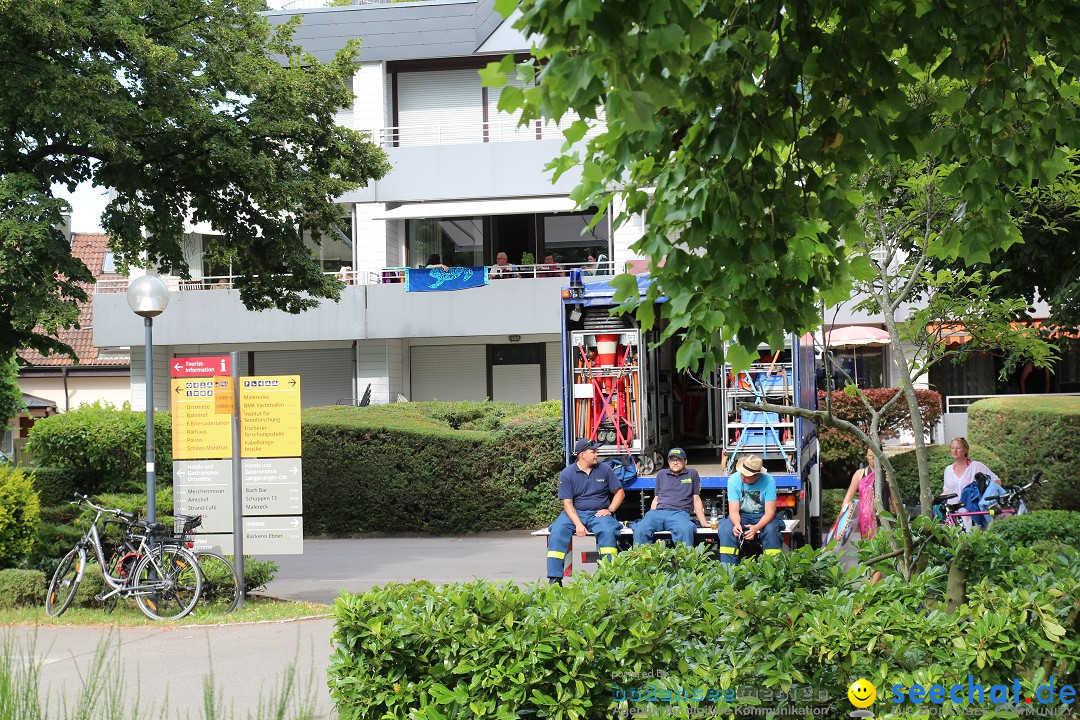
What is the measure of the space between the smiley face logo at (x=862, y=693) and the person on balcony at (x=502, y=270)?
78.6 feet

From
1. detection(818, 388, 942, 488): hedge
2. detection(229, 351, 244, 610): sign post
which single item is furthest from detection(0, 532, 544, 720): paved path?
detection(818, 388, 942, 488): hedge

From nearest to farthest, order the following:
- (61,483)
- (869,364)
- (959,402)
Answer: (61,483) < (959,402) < (869,364)

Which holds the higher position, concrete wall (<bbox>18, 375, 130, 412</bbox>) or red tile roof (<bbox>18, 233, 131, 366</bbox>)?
red tile roof (<bbox>18, 233, 131, 366</bbox>)

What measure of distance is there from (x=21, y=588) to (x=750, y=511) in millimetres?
8014

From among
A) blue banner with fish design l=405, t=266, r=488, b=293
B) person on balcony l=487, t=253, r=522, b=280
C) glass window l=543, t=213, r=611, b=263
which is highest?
glass window l=543, t=213, r=611, b=263

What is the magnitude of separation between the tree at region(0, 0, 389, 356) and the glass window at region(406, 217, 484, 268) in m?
12.4

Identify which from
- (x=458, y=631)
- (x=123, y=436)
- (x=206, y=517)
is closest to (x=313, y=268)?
(x=123, y=436)

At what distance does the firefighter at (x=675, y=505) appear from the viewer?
11695mm

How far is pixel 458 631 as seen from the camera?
4984mm

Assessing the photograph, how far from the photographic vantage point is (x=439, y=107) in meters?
30.4

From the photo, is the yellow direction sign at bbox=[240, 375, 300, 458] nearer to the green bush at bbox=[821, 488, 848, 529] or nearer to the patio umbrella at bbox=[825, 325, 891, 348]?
the green bush at bbox=[821, 488, 848, 529]

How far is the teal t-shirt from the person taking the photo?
38.1ft

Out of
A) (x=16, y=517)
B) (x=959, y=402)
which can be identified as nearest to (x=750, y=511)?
(x=16, y=517)

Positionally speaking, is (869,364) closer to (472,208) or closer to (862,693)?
(472,208)
